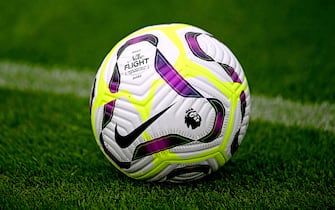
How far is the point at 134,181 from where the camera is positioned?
358 centimetres

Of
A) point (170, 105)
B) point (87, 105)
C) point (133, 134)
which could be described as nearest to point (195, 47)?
point (170, 105)

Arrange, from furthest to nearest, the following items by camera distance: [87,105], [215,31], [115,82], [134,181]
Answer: [215,31]
[87,105]
[134,181]
[115,82]

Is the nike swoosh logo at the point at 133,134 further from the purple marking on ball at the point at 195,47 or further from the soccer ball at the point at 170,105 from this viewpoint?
the purple marking on ball at the point at 195,47

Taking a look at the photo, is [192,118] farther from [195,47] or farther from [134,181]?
[134,181]

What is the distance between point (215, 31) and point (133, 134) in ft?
12.4

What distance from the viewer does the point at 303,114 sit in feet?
15.8

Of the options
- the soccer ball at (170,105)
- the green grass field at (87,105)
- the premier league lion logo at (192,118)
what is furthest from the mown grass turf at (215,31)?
the premier league lion logo at (192,118)

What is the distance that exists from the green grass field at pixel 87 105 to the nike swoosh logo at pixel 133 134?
299 millimetres

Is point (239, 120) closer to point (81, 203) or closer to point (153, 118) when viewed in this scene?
point (153, 118)

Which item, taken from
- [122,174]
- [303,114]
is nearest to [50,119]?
[122,174]

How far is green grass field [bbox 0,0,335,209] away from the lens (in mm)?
3391

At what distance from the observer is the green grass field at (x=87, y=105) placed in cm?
339

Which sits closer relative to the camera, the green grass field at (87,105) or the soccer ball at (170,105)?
the soccer ball at (170,105)

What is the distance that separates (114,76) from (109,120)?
9.9 inches
